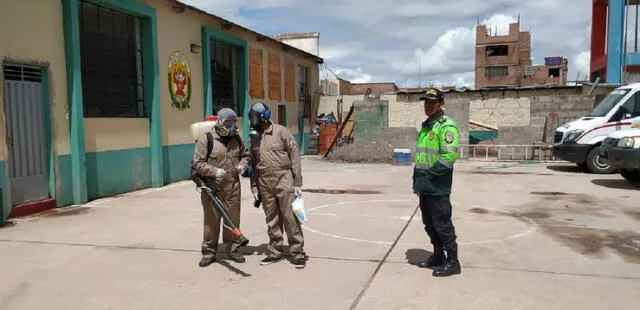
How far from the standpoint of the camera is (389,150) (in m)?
17.9

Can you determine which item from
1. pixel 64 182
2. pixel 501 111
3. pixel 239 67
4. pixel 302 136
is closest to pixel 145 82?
pixel 64 182

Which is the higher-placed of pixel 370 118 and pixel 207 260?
pixel 370 118

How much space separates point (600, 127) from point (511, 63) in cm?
6281

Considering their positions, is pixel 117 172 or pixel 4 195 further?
pixel 117 172

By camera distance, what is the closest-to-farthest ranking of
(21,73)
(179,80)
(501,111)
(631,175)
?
(21,73), (631,175), (179,80), (501,111)

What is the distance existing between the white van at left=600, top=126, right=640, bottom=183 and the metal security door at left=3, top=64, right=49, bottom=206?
11.2m

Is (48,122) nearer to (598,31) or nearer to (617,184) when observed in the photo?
(617,184)

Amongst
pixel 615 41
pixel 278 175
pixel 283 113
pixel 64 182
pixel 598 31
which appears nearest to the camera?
pixel 278 175

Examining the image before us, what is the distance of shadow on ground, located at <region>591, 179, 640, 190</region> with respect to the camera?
1115 centimetres

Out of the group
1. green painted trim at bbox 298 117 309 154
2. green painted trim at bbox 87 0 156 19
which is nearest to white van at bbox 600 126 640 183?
green painted trim at bbox 87 0 156 19

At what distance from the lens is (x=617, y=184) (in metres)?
11.6

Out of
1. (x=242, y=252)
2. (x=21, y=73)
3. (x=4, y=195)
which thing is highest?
(x=21, y=73)

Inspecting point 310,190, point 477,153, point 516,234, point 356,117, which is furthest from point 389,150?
point 516,234

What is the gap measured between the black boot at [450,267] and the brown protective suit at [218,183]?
7.15ft
